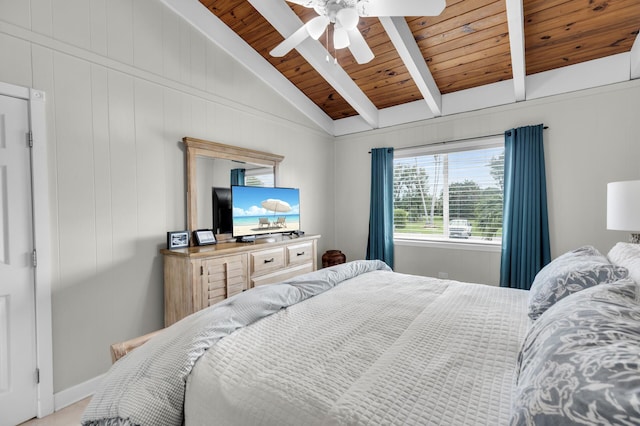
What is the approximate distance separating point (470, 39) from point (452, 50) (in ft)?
0.65

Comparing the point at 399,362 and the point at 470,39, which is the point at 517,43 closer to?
the point at 470,39

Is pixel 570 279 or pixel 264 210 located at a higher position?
pixel 264 210

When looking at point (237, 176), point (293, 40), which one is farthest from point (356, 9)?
point (237, 176)

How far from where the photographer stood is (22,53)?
6.26ft

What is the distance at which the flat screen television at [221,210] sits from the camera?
2994 mm

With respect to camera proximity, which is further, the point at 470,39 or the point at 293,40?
the point at 470,39

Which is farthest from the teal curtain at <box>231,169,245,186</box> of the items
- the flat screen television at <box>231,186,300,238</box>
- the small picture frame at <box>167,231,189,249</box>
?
the small picture frame at <box>167,231,189,249</box>

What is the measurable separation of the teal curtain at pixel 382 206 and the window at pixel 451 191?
148 millimetres

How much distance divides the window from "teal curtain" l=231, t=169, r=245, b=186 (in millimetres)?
2106

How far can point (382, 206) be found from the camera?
13.6ft

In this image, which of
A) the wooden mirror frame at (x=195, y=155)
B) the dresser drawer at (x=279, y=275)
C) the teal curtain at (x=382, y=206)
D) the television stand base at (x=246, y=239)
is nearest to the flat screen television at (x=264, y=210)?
the television stand base at (x=246, y=239)

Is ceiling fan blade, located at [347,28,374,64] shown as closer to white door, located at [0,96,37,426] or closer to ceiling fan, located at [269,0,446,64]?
ceiling fan, located at [269,0,446,64]

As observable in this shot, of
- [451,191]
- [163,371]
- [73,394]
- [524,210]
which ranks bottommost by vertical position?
[73,394]

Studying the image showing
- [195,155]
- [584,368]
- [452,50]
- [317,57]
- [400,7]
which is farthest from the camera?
[317,57]
